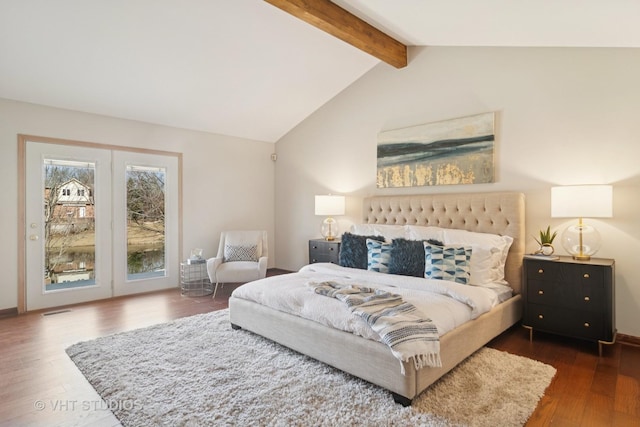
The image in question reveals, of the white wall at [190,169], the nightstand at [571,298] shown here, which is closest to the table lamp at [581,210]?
the nightstand at [571,298]

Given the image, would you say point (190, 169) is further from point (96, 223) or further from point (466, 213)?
point (466, 213)

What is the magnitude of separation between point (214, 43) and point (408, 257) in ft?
10.2

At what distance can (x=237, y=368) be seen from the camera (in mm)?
2656

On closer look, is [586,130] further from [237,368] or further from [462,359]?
[237,368]

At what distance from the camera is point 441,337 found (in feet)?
7.72

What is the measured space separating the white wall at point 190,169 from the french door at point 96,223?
0.48 feet

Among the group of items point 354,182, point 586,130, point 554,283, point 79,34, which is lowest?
point 554,283

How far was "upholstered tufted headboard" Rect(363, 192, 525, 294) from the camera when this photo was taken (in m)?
3.61

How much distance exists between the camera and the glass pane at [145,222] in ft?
16.4

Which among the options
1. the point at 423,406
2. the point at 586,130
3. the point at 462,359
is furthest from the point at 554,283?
the point at 423,406

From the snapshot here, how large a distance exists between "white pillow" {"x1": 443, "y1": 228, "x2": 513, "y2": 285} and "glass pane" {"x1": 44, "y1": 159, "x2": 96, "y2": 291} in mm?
4475

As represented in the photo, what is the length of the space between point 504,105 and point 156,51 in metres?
3.80

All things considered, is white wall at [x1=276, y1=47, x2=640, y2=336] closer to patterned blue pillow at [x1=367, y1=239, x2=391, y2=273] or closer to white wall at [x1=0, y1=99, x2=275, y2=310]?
patterned blue pillow at [x1=367, y1=239, x2=391, y2=273]

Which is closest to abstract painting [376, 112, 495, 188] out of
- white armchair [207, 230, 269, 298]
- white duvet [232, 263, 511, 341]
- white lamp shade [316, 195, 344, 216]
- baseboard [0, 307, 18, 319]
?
white lamp shade [316, 195, 344, 216]
